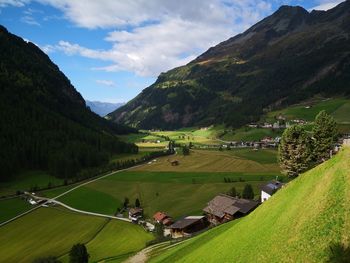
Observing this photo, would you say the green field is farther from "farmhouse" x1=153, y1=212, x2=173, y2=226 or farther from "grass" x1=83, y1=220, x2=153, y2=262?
"farmhouse" x1=153, y1=212, x2=173, y2=226

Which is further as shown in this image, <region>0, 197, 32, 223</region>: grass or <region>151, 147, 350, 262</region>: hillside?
<region>0, 197, 32, 223</region>: grass

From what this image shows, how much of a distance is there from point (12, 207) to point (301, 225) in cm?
14016

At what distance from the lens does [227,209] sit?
9819cm

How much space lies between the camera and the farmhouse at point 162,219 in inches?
4437

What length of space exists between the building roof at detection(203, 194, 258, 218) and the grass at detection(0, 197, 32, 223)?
3063 inches

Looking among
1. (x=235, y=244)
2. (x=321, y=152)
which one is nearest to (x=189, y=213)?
(x=321, y=152)

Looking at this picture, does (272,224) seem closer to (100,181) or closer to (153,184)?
(153,184)

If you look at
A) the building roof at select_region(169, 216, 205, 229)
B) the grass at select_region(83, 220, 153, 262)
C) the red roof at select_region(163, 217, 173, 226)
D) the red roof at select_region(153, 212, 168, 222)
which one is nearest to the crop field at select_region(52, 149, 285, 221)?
the red roof at select_region(153, 212, 168, 222)

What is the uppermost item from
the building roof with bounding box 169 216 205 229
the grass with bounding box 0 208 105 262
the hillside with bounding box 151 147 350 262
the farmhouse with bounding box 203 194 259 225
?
the hillside with bounding box 151 147 350 262

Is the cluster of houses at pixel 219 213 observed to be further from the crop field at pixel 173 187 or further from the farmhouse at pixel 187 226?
the crop field at pixel 173 187

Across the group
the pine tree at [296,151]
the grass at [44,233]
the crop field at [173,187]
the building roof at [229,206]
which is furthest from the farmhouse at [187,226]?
the pine tree at [296,151]

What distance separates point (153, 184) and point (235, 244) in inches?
4857

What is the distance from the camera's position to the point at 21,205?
155 m

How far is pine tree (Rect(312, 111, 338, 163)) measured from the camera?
283ft
